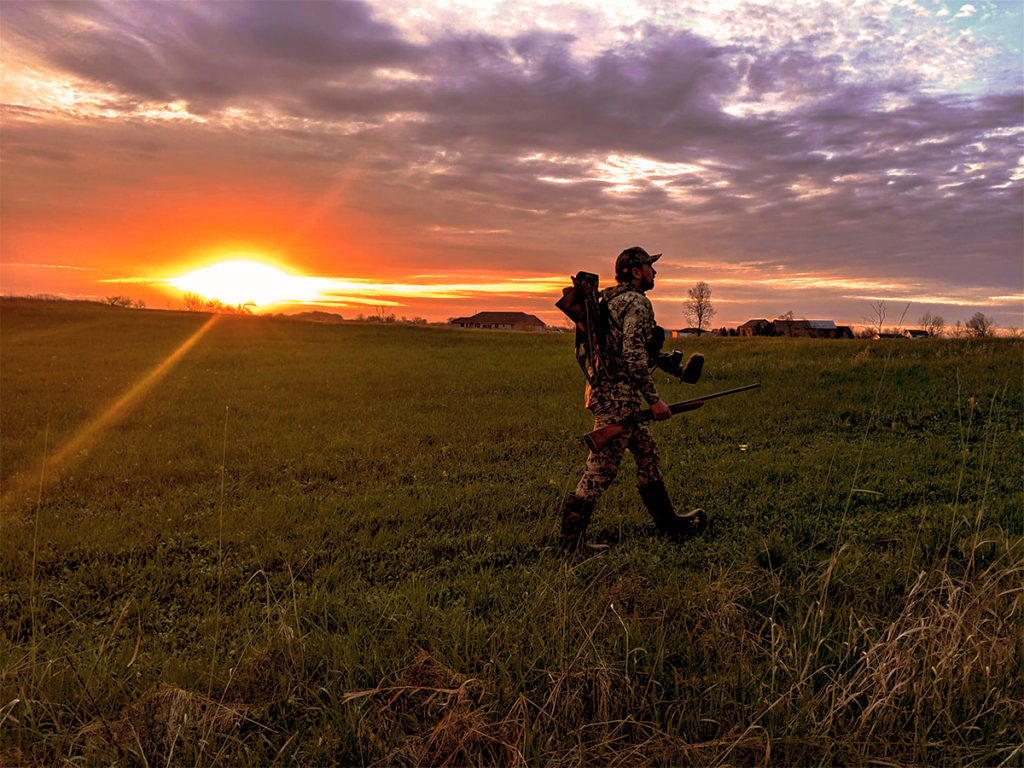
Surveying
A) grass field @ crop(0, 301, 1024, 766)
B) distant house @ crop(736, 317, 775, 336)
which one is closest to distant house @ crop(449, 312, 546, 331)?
distant house @ crop(736, 317, 775, 336)

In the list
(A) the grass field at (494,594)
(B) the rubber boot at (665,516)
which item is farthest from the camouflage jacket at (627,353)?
(A) the grass field at (494,594)

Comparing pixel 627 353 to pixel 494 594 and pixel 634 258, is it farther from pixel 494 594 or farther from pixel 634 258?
pixel 494 594

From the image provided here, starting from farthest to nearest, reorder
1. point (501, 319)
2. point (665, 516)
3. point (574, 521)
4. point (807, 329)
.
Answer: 1. point (501, 319)
2. point (807, 329)
3. point (665, 516)
4. point (574, 521)

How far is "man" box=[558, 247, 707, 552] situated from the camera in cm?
680

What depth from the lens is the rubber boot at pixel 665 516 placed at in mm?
7418

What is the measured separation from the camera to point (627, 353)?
22.3ft

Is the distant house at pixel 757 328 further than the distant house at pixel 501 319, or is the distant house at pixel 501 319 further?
the distant house at pixel 501 319

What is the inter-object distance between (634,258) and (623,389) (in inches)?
56.8

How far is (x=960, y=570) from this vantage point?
6473 mm

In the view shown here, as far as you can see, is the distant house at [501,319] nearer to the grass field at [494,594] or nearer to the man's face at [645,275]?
the grass field at [494,594]

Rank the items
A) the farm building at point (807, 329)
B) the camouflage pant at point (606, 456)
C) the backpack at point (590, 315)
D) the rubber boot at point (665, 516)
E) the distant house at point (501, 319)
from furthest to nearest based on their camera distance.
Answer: the distant house at point (501, 319) → the farm building at point (807, 329) → the rubber boot at point (665, 516) → the camouflage pant at point (606, 456) → the backpack at point (590, 315)

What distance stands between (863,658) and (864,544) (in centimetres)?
379

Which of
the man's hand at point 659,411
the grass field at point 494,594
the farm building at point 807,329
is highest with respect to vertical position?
the farm building at point 807,329

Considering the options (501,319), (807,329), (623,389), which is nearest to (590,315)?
(623,389)
